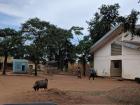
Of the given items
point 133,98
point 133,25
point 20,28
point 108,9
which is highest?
point 108,9

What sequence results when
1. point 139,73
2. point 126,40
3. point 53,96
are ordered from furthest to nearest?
point 126,40 → point 139,73 → point 53,96

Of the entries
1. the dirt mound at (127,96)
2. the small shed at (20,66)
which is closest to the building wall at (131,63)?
the small shed at (20,66)

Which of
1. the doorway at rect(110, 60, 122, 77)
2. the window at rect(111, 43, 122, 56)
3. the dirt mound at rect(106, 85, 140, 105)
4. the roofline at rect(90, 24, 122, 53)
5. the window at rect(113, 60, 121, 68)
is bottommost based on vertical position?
the dirt mound at rect(106, 85, 140, 105)

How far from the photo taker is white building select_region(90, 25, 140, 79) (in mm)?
43062

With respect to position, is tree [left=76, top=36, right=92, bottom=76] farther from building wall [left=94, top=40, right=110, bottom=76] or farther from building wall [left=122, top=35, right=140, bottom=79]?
building wall [left=122, top=35, right=140, bottom=79]

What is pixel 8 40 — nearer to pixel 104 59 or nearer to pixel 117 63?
pixel 104 59

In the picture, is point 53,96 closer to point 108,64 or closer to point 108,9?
point 108,64

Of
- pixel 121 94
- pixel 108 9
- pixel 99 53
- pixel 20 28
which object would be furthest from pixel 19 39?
pixel 121 94

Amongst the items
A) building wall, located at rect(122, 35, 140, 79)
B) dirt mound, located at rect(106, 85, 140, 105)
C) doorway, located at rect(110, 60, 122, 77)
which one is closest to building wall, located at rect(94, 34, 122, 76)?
doorway, located at rect(110, 60, 122, 77)

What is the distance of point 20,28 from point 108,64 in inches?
453

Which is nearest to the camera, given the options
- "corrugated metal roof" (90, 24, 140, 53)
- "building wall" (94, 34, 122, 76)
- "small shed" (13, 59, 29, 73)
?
"corrugated metal roof" (90, 24, 140, 53)

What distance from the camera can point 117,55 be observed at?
1834 inches

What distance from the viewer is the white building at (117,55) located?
141 feet

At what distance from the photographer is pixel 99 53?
2014 inches
